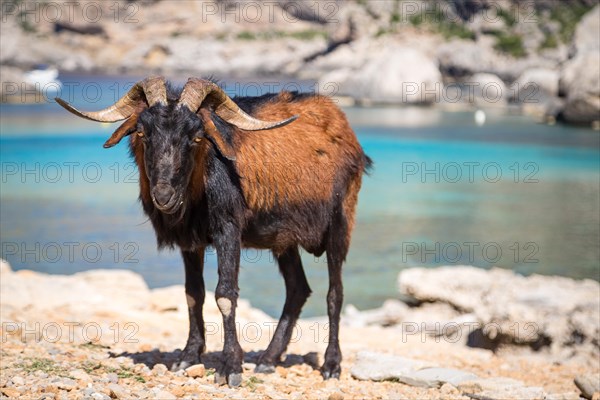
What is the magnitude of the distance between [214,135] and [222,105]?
0.39 m

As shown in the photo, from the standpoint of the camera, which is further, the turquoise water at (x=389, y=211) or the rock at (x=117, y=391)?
the turquoise water at (x=389, y=211)

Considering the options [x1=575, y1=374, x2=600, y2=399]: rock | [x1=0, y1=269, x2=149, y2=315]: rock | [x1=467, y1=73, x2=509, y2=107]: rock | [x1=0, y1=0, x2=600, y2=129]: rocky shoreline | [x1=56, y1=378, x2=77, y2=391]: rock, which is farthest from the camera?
[x1=467, y1=73, x2=509, y2=107]: rock

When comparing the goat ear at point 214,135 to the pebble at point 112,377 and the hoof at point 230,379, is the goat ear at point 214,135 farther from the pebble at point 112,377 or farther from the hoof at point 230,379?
the pebble at point 112,377

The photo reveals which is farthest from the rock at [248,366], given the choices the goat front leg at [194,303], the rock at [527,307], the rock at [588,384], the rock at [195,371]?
the rock at [527,307]

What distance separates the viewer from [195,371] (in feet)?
27.5

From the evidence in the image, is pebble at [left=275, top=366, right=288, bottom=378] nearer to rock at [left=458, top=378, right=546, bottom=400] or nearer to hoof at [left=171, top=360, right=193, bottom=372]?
hoof at [left=171, top=360, right=193, bottom=372]

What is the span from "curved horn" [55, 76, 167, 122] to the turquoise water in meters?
7.07

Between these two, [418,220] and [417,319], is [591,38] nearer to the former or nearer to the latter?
[418,220]

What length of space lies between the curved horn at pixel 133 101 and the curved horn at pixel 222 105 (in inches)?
7.9

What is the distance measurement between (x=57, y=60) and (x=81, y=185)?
115 meters

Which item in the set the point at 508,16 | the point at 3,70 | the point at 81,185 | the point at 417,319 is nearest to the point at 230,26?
the point at 508,16

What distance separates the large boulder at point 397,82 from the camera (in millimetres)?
69188

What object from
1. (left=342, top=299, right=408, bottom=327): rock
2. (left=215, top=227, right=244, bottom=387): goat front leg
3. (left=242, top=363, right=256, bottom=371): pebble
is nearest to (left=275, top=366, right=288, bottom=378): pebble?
(left=242, top=363, right=256, bottom=371): pebble

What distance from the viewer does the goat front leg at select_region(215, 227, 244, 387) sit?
8.26 metres
